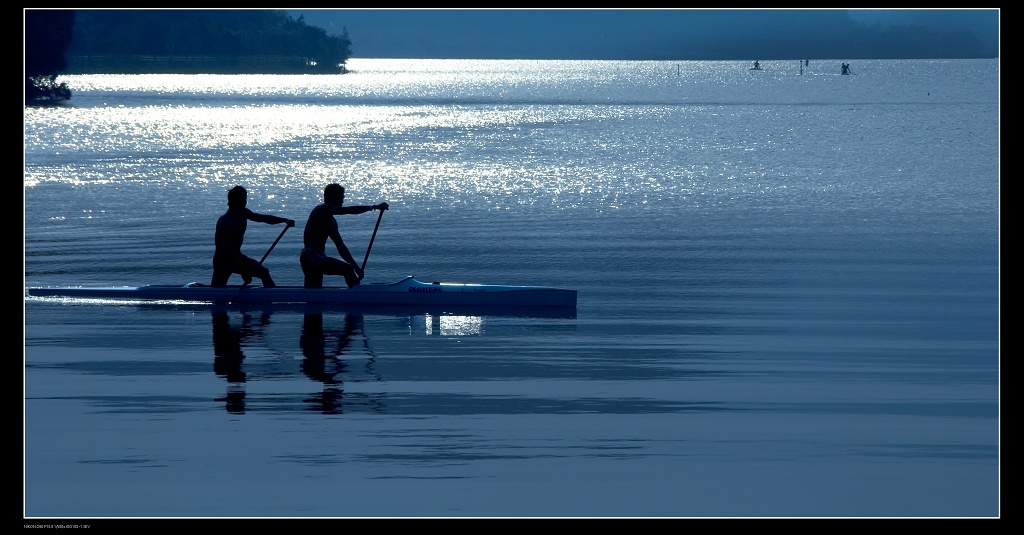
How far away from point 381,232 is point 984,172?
23783mm

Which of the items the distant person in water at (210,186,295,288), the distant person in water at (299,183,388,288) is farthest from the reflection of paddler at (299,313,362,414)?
the distant person in water at (210,186,295,288)

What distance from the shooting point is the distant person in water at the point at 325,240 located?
18.2 metres

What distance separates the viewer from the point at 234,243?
18.5 m

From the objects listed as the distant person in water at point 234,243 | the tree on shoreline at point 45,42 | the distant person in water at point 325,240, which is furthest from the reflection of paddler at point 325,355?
the tree on shoreline at point 45,42

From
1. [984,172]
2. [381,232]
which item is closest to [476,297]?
[381,232]

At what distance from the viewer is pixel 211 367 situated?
1471 cm

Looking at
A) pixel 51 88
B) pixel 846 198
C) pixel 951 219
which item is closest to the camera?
pixel 951 219

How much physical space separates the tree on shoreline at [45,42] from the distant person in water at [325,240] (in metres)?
88.1

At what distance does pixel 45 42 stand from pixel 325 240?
9198 centimetres

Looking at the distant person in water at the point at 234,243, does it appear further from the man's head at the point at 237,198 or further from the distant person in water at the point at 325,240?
the distant person in water at the point at 325,240

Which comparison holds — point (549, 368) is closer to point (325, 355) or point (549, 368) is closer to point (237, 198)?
point (325, 355)

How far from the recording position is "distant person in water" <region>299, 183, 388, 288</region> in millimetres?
→ 18203

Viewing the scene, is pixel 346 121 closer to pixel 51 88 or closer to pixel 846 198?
pixel 51 88

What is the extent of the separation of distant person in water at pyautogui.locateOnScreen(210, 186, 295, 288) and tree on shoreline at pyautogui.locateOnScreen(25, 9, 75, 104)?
87.7 metres
